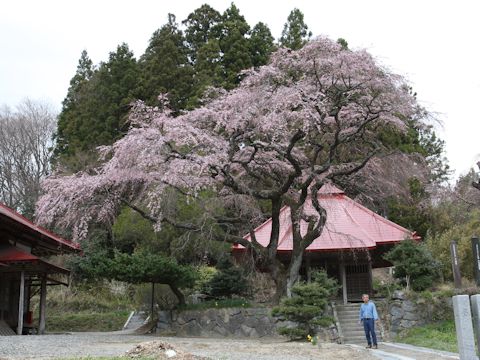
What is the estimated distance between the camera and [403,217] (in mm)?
26156

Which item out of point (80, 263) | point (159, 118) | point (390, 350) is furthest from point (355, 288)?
point (80, 263)

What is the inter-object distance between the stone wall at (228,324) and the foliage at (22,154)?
56.7ft

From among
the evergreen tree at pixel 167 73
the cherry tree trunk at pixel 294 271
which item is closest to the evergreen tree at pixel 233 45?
the evergreen tree at pixel 167 73

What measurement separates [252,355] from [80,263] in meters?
20.1

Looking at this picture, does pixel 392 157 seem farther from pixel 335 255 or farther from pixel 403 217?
pixel 403 217

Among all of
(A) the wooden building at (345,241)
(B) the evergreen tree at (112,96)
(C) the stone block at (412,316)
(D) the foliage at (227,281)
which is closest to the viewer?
(C) the stone block at (412,316)

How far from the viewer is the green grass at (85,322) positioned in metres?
25.7

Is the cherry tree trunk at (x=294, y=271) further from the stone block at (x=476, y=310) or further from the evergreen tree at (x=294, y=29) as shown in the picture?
the evergreen tree at (x=294, y=29)

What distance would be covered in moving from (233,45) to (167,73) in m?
4.56

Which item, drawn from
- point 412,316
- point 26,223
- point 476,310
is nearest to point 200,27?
point 26,223

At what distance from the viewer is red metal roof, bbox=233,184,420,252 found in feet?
66.6

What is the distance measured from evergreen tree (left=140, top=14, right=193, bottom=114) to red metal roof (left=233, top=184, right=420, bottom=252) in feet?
41.0

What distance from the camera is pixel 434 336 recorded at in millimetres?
16109

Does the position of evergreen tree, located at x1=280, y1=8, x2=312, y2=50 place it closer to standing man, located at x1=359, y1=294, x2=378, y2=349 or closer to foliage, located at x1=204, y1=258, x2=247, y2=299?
foliage, located at x1=204, y1=258, x2=247, y2=299
